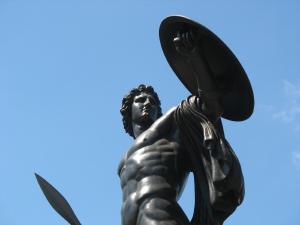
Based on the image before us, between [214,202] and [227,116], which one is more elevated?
[227,116]

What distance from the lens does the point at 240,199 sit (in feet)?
27.1

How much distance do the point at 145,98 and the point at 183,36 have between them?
1.43m

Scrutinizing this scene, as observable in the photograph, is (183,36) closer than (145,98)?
Yes

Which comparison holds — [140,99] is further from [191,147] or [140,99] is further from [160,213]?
[160,213]

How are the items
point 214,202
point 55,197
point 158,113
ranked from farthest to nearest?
point 158,113 → point 55,197 → point 214,202

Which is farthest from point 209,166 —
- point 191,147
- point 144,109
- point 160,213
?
point 144,109

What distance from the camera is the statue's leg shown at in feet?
26.3

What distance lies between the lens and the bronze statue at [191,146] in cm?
824

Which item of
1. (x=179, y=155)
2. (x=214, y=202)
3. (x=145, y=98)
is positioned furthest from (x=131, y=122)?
(x=214, y=202)

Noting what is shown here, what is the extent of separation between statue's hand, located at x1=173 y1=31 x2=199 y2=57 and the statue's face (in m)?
1.24

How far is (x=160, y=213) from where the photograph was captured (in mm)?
8070

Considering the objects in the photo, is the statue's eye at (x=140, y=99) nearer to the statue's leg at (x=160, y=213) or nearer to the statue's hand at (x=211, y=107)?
the statue's hand at (x=211, y=107)

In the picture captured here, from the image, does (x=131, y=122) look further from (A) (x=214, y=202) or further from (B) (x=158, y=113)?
(A) (x=214, y=202)

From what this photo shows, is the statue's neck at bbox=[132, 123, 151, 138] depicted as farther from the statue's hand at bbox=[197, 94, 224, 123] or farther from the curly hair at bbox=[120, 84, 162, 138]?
the statue's hand at bbox=[197, 94, 224, 123]
